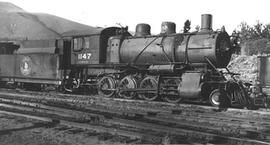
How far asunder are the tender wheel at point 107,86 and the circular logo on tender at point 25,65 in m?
4.86

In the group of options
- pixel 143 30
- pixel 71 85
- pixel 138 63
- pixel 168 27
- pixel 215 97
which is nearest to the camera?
pixel 215 97

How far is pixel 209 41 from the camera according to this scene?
11.9m

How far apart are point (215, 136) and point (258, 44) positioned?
33.9 metres

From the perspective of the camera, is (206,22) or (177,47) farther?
(177,47)

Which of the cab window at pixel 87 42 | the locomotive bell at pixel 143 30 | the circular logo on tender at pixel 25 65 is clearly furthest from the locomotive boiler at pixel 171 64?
the circular logo on tender at pixel 25 65

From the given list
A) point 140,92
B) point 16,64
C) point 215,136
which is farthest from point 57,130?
→ point 16,64

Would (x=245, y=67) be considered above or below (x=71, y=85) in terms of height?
above

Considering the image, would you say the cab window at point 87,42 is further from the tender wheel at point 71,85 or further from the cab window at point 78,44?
the tender wheel at point 71,85

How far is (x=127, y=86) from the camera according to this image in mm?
13531

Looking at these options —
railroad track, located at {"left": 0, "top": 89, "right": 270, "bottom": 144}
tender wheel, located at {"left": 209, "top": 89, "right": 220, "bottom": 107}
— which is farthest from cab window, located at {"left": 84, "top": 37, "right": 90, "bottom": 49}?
tender wheel, located at {"left": 209, "top": 89, "right": 220, "bottom": 107}

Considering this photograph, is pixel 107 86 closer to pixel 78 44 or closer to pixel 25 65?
pixel 78 44

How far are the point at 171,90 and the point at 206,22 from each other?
301 cm

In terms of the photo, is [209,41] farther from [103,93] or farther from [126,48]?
[103,93]

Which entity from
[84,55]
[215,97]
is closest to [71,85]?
[84,55]
